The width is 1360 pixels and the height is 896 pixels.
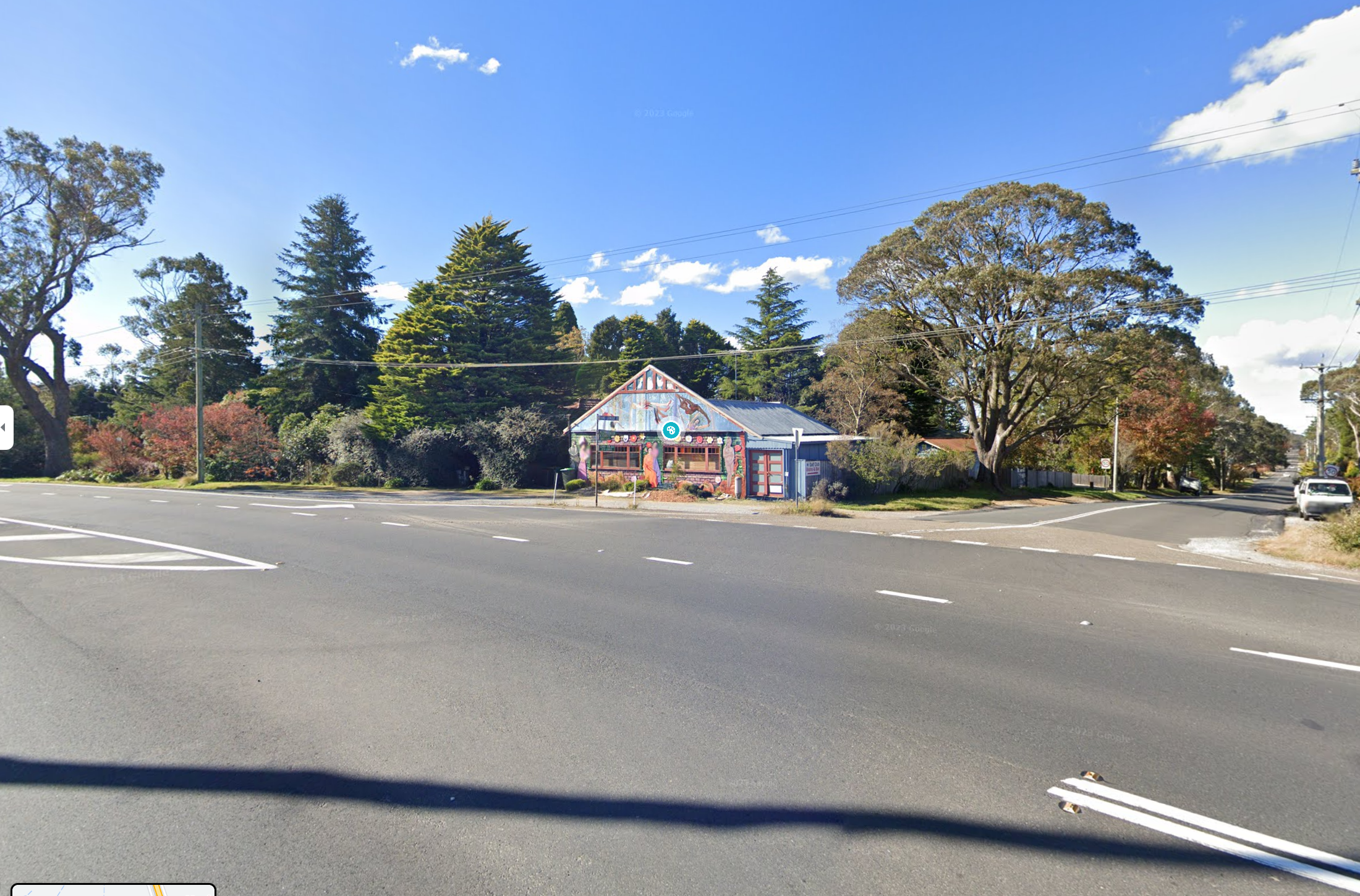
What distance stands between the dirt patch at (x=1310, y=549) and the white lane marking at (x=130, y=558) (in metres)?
20.0

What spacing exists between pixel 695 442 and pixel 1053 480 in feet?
112

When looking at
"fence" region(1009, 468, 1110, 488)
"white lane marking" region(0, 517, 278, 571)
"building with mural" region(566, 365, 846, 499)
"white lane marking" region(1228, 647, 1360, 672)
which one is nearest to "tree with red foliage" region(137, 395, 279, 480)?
"building with mural" region(566, 365, 846, 499)

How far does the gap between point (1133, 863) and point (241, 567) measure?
1116 centimetres

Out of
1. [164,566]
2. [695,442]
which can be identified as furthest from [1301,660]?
[695,442]

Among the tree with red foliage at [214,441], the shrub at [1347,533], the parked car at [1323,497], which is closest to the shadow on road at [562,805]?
the shrub at [1347,533]

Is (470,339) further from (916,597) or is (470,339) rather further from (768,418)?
(916,597)

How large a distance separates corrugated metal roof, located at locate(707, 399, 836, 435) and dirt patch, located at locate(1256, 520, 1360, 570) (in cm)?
1496

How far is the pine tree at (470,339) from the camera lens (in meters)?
38.4

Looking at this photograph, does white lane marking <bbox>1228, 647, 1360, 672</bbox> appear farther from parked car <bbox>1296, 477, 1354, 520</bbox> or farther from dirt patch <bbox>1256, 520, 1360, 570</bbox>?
parked car <bbox>1296, 477, 1354, 520</bbox>

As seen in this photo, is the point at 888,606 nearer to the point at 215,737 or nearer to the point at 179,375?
the point at 215,737

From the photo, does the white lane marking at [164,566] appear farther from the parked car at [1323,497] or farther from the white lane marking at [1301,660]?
the parked car at [1323,497]

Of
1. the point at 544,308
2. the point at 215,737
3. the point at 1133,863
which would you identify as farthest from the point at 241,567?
the point at 544,308

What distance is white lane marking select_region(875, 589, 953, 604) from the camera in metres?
8.30

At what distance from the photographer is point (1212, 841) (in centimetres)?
324
